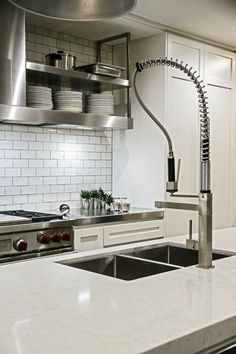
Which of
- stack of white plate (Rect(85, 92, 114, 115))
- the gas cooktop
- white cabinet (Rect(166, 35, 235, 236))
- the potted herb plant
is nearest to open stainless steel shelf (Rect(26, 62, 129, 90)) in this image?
stack of white plate (Rect(85, 92, 114, 115))

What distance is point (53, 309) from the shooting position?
130 cm

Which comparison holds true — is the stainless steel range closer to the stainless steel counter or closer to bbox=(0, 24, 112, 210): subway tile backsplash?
the stainless steel counter

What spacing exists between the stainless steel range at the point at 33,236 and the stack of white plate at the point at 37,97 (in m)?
0.86

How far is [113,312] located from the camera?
128cm

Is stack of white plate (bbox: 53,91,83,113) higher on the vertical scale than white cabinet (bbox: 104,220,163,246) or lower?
higher

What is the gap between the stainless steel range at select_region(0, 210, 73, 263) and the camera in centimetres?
313

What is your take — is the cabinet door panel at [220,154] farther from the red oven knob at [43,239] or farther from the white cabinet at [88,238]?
the red oven knob at [43,239]

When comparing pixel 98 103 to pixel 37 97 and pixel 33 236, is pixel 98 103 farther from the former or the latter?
pixel 33 236

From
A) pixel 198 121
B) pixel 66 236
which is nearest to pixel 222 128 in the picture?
pixel 198 121

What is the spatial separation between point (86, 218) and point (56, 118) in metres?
0.81

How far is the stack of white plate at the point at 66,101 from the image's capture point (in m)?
3.88

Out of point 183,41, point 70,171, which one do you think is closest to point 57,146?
point 70,171

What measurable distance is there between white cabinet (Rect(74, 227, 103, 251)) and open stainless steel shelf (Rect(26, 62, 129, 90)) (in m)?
1.25

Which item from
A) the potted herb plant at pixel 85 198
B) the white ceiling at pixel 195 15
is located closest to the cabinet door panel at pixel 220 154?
the white ceiling at pixel 195 15
